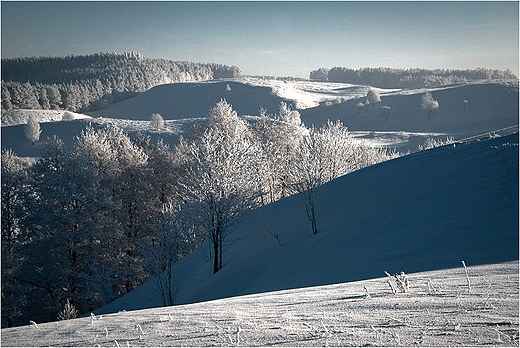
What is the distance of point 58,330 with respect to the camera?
5.66 metres

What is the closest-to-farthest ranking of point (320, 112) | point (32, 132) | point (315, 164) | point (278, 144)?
point (315, 164) → point (278, 144) → point (32, 132) → point (320, 112)

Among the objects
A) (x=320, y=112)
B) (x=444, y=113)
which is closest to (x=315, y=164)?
(x=444, y=113)

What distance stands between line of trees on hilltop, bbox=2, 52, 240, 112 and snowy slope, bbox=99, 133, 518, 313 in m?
110

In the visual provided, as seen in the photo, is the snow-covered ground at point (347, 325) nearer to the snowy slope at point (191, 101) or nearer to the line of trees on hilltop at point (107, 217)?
the line of trees on hilltop at point (107, 217)

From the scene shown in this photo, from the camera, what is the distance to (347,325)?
13.5ft

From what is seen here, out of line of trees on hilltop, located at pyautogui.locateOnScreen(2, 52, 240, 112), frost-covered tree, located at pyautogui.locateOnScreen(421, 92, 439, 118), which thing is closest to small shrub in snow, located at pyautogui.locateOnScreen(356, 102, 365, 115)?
frost-covered tree, located at pyautogui.locateOnScreen(421, 92, 439, 118)

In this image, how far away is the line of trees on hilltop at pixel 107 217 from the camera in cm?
2061

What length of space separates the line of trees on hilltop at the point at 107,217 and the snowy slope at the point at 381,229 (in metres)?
1.50

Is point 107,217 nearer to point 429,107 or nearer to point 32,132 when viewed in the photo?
point 32,132

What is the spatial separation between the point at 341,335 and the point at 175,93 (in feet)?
472

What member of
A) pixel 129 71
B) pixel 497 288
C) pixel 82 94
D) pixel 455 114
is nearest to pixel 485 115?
pixel 455 114

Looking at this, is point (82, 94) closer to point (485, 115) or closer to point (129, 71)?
point (129, 71)

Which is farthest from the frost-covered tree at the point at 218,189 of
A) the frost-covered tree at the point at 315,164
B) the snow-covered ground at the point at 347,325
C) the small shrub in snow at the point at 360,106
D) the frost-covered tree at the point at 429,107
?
the small shrub in snow at the point at 360,106

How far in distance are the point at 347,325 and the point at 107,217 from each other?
25195 mm
